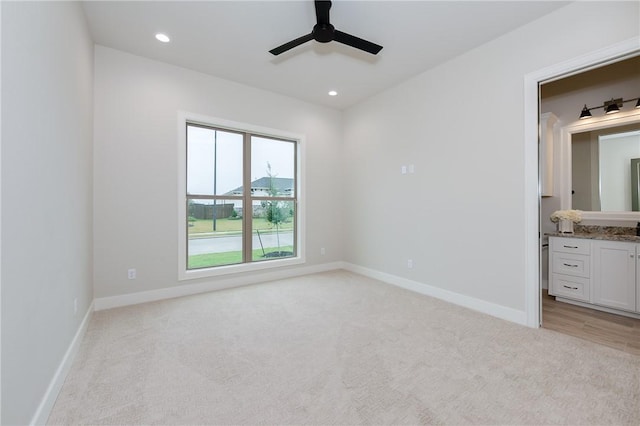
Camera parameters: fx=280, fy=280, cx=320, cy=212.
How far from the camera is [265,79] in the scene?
3887mm

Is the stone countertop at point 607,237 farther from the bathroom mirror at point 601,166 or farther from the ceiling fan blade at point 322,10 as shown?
the ceiling fan blade at point 322,10

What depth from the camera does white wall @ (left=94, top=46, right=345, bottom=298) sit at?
3100 millimetres

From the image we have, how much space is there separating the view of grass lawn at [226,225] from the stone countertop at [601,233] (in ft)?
12.7

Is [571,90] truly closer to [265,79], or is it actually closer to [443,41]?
[443,41]

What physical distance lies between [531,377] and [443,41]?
313cm

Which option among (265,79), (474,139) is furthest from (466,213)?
(265,79)

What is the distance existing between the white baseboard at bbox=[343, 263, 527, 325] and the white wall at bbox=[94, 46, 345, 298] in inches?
82.3

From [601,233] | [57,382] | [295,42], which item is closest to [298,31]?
[295,42]

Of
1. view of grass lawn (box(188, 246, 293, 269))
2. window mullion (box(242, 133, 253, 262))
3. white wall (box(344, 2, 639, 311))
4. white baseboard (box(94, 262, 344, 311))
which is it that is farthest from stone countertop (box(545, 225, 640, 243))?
view of grass lawn (box(188, 246, 293, 269))

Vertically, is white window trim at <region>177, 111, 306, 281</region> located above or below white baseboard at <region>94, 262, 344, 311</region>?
above

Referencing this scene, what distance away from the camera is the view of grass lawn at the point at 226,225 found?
3828mm

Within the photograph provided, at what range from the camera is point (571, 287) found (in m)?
3.29

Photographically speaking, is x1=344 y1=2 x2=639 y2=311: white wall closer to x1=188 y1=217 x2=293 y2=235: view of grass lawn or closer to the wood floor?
the wood floor

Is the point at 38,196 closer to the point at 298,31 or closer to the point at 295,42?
the point at 295,42
